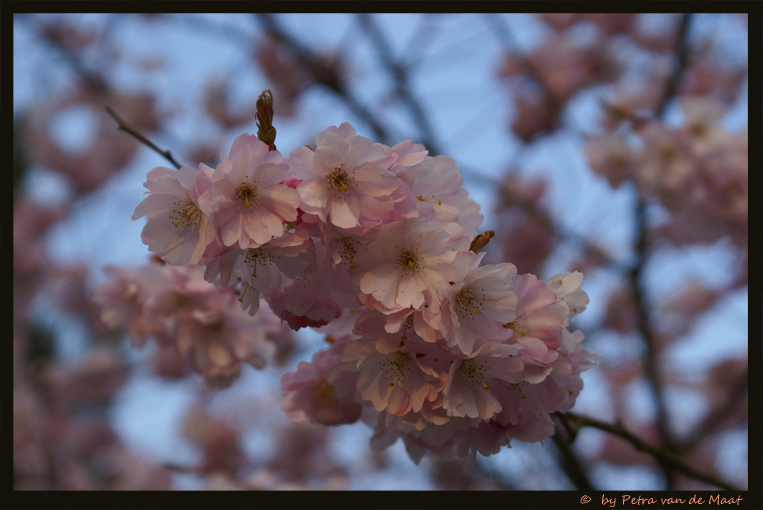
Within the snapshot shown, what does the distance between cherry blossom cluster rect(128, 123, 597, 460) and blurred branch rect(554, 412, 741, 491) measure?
0.21 meters

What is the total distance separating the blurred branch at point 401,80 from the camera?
2.54 metres

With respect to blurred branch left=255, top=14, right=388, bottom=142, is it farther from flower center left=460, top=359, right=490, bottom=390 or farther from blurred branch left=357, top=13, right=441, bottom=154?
flower center left=460, top=359, right=490, bottom=390

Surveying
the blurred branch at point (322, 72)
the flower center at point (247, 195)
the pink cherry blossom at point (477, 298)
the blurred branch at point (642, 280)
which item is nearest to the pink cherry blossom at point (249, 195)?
the flower center at point (247, 195)

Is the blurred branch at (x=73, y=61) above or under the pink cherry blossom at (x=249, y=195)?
above

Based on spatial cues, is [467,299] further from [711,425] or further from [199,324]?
[711,425]

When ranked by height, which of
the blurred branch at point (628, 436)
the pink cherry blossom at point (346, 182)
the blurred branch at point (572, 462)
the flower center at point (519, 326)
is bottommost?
the flower center at point (519, 326)

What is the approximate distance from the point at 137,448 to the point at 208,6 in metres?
3.92

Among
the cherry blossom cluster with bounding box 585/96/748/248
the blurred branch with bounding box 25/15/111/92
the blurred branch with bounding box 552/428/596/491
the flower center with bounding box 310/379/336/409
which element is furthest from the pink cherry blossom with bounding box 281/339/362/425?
the blurred branch with bounding box 25/15/111/92

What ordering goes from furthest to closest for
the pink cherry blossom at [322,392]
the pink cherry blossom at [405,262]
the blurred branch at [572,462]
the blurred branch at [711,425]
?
the blurred branch at [711,425] → the blurred branch at [572,462] → the pink cherry blossom at [322,392] → the pink cherry blossom at [405,262]

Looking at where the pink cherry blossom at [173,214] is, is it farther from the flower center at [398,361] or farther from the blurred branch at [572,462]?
the blurred branch at [572,462]
